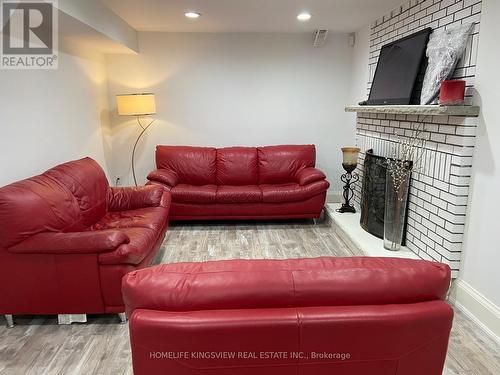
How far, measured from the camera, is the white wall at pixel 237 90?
498cm

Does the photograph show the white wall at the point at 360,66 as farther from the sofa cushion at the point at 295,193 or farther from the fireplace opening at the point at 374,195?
the sofa cushion at the point at 295,193

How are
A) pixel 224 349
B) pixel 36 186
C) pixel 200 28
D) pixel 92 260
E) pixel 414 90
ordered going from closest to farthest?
pixel 224 349 → pixel 92 260 → pixel 36 186 → pixel 414 90 → pixel 200 28

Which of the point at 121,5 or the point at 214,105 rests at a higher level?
the point at 121,5

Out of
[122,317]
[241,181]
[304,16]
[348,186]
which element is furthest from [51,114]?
[348,186]

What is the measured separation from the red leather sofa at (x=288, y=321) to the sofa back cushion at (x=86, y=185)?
6.75 feet

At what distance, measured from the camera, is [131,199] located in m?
3.59

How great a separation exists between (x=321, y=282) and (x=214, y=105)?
429 centimetres

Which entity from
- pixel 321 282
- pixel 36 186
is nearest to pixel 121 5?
pixel 36 186

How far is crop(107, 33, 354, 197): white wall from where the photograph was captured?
4980 mm

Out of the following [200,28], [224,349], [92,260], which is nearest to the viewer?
[224,349]

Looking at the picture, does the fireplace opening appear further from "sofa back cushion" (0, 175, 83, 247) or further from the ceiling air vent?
"sofa back cushion" (0, 175, 83, 247)

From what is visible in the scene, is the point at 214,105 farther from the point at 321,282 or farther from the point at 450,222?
the point at 321,282

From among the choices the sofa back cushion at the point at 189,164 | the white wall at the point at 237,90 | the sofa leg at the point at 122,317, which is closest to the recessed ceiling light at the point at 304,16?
the white wall at the point at 237,90

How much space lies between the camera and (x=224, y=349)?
113 cm
